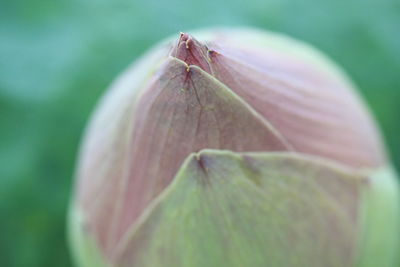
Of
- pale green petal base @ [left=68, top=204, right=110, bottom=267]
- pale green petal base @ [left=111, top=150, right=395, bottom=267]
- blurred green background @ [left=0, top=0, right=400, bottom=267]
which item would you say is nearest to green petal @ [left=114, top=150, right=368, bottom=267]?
pale green petal base @ [left=111, top=150, right=395, bottom=267]

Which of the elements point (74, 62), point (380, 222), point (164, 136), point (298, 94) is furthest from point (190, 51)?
point (74, 62)

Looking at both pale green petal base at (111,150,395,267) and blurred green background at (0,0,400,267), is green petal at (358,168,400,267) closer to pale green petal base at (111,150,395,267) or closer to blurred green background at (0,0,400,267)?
pale green petal base at (111,150,395,267)

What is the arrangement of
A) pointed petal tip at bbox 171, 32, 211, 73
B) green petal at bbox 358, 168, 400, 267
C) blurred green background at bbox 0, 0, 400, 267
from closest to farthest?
pointed petal tip at bbox 171, 32, 211, 73
green petal at bbox 358, 168, 400, 267
blurred green background at bbox 0, 0, 400, 267

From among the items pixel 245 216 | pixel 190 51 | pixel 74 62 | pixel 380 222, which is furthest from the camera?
pixel 74 62

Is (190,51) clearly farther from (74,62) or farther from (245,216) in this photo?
(74,62)

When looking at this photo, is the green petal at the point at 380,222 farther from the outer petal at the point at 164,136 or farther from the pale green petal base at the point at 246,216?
the outer petal at the point at 164,136

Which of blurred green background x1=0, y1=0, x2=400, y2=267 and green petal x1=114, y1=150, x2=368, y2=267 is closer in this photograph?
green petal x1=114, y1=150, x2=368, y2=267

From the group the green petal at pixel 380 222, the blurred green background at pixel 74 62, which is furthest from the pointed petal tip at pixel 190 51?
the blurred green background at pixel 74 62

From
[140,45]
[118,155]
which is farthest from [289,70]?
[140,45]
